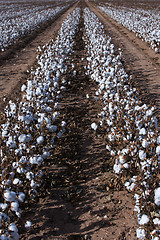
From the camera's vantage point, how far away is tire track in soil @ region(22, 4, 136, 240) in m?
3.48

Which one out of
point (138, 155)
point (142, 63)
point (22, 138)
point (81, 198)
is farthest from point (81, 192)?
point (142, 63)

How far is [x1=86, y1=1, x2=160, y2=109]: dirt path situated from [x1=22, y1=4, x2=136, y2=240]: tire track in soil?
3.24m

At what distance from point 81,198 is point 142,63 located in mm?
9021

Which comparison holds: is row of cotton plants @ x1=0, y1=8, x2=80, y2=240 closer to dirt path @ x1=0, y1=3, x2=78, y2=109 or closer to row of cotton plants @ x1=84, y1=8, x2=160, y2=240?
row of cotton plants @ x1=84, y1=8, x2=160, y2=240

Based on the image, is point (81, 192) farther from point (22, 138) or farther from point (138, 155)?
point (22, 138)

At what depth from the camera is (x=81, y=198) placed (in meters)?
4.07

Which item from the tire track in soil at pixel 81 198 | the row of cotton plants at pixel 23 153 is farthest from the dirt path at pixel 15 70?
the tire track in soil at pixel 81 198

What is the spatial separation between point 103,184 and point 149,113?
5.85ft

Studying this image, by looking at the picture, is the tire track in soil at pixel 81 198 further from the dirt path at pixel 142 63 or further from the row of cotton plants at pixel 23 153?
the dirt path at pixel 142 63

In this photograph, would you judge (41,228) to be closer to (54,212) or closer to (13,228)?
(54,212)

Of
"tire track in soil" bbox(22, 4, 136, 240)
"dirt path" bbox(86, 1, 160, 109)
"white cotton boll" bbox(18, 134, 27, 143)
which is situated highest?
"dirt path" bbox(86, 1, 160, 109)

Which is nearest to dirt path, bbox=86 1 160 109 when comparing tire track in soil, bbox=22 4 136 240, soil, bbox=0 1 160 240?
soil, bbox=0 1 160 240

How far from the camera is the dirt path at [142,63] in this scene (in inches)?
331

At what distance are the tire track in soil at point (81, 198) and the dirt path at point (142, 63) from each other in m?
3.24
